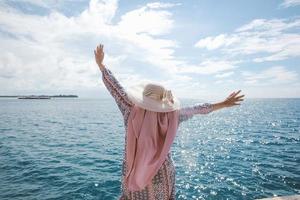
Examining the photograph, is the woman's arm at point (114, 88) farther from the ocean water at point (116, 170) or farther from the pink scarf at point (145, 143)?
the ocean water at point (116, 170)

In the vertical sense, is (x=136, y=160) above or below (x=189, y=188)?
above

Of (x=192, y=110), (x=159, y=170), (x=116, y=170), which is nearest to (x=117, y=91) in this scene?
(x=192, y=110)

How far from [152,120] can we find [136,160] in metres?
0.56

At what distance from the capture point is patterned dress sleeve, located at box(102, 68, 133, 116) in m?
3.80

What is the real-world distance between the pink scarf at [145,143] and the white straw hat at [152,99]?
123 millimetres

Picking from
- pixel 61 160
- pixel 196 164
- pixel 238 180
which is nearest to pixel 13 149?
pixel 61 160

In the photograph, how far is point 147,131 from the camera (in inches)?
144

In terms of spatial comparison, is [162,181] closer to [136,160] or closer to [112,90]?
[136,160]

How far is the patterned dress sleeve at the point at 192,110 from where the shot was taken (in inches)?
157

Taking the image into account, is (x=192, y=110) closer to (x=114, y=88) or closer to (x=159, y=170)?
(x=159, y=170)

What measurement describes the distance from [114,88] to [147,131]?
2.43 ft

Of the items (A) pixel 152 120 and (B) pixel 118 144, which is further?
(B) pixel 118 144

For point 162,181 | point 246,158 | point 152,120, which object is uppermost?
point 152,120

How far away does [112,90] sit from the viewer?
388 centimetres
